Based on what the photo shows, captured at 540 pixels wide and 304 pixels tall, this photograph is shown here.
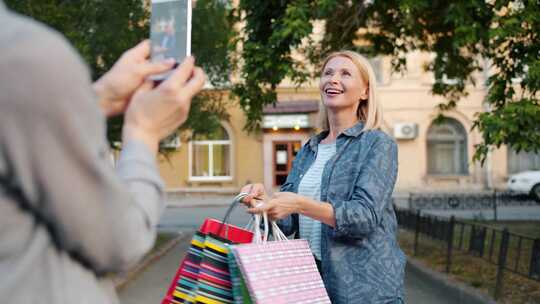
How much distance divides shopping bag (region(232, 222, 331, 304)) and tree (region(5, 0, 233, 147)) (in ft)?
22.9

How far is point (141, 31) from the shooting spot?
9.96 m

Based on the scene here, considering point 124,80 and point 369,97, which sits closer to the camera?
point 124,80

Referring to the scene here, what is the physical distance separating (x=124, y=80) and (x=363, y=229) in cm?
140

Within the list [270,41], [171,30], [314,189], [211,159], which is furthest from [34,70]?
[211,159]

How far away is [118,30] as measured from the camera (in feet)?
31.1

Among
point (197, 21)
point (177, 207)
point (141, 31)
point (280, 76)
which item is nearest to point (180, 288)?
point (280, 76)

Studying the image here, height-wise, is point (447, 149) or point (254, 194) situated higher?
point (447, 149)

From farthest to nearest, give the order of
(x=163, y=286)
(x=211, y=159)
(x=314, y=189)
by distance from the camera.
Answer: (x=211, y=159), (x=163, y=286), (x=314, y=189)

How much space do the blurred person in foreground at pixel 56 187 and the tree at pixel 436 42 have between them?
5.89m

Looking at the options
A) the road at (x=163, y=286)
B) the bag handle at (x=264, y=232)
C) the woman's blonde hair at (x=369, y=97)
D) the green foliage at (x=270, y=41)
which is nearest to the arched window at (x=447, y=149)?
the road at (x=163, y=286)

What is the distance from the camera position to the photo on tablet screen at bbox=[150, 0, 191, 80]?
1259 millimetres

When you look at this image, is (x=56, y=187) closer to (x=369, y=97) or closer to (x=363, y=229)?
(x=363, y=229)

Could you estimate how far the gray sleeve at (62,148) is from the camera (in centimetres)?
88

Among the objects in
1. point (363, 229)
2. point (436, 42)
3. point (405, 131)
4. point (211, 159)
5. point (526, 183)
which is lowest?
point (526, 183)
